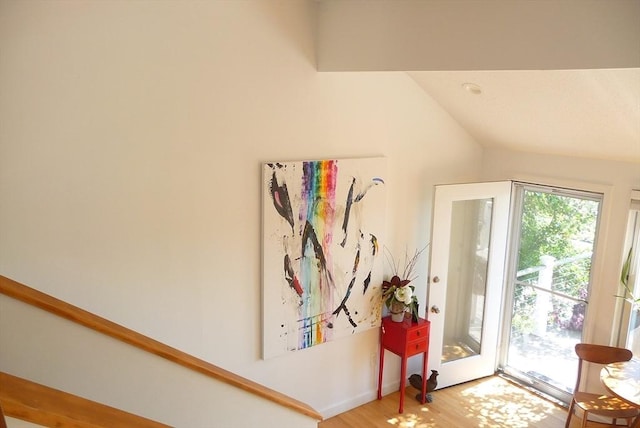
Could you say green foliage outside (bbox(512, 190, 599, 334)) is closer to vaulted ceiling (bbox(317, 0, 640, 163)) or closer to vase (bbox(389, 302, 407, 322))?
vaulted ceiling (bbox(317, 0, 640, 163))

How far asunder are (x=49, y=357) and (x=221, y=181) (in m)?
1.40

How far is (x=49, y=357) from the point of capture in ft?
6.08

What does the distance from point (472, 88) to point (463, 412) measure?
2.54 m

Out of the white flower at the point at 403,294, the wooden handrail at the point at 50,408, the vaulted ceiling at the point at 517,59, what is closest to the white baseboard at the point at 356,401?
the white flower at the point at 403,294

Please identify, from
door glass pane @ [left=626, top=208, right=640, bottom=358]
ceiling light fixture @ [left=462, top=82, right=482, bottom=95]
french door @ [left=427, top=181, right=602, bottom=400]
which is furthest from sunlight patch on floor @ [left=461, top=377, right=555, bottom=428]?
ceiling light fixture @ [left=462, top=82, right=482, bottom=95]

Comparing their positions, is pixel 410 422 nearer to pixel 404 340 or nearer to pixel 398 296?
pixel 404 340

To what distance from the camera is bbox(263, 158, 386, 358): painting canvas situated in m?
3.24

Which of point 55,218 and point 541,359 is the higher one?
point 55,218

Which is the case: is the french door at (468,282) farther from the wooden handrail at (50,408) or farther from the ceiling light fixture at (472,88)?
the wooden handrail at (50,408)

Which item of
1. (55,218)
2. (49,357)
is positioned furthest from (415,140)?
(49,357)

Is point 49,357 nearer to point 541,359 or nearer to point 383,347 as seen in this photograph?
point 383,347

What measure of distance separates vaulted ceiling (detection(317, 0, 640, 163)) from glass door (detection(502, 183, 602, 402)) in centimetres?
50

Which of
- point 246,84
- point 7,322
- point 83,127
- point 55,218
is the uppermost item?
point 246,84

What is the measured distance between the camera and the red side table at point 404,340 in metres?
3.80
